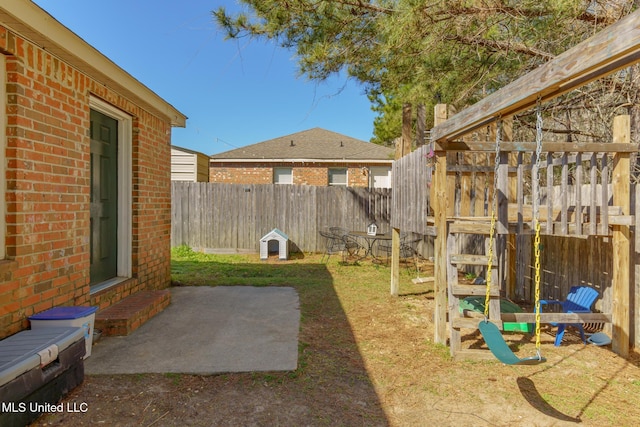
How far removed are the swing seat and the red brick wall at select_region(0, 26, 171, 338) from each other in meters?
3.79

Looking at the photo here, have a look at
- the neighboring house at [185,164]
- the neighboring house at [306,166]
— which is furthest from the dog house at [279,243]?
the neighboring house at [306,166]

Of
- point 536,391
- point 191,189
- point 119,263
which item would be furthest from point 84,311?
point 191,189

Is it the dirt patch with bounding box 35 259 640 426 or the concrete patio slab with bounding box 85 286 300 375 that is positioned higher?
the concrete patio slab with bounding box 85 286 300 375

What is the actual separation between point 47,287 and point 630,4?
7.36 meters

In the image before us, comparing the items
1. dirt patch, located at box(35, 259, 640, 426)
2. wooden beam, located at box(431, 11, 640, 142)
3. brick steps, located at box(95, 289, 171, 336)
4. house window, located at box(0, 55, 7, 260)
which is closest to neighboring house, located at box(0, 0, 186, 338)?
house window, located at box(0, 55, 7, 260)

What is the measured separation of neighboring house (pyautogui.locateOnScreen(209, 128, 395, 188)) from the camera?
15.5 metres

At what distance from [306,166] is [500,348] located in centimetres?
1311

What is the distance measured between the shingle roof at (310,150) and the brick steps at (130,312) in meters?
11.2

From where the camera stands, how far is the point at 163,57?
7.31 meters

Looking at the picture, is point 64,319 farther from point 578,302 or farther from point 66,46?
point 578,302

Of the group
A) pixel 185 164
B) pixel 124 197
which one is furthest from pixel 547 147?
pixel 185 164

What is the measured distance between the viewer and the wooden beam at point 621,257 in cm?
387

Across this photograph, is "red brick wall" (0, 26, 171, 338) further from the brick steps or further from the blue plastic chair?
the blue plastic chair

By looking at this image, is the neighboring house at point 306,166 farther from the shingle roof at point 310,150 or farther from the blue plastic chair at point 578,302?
the blue plastic chair at point 578,302
